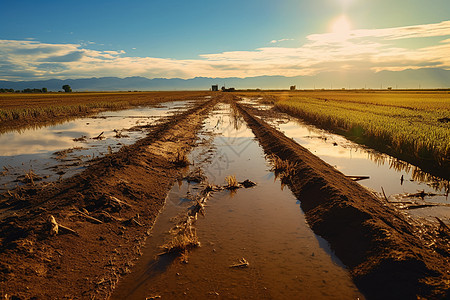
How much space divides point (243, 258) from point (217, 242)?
686mm

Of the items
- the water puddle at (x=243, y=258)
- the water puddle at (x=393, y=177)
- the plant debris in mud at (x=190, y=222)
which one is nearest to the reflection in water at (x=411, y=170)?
the water puddle at (x=393, y=177)

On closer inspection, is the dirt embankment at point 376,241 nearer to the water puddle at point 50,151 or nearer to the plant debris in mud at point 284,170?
the plant debris in mud at point 284,170

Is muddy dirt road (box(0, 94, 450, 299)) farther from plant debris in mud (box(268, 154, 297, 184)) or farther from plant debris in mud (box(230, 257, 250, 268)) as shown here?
plant debris in mud (box(268, 154, 297, 184))

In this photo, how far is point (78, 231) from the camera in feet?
15.1

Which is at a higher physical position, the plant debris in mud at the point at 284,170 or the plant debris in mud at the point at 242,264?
the plant debris in mud at the point at 284,170

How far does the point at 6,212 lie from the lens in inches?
219

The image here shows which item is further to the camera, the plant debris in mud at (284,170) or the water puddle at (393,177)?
Answer: the plant debris in mud at (284,170)

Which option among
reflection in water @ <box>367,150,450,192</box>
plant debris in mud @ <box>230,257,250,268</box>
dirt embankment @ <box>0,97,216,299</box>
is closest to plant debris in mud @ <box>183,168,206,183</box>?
dirt embankment @ <box>0,97,216,299</box>

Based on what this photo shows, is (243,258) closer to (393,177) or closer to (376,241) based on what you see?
(376,241)

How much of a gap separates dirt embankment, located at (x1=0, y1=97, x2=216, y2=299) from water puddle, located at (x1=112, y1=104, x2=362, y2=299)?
420mm

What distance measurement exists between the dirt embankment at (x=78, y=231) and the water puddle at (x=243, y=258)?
420mm

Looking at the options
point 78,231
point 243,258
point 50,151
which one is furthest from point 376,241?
point 50,151

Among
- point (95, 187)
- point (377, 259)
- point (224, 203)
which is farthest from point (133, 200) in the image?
point (377, 259)

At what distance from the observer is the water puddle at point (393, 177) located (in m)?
6.03
